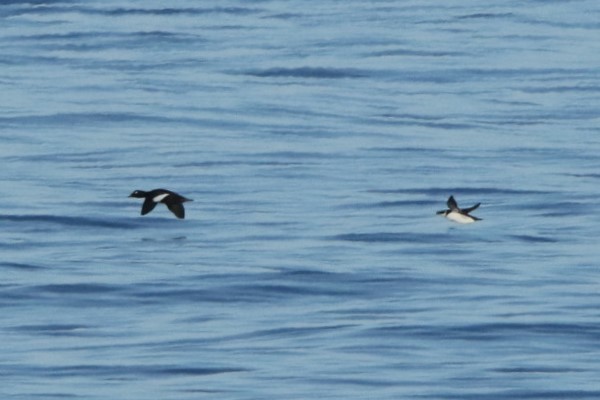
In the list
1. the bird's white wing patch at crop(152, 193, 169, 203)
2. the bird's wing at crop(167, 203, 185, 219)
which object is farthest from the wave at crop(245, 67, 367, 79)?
the bird's wing at crop(167, 203, 185, 219)

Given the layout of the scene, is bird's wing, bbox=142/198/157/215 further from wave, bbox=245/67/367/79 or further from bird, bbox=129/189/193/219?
wave, bbox=245/67/367/79

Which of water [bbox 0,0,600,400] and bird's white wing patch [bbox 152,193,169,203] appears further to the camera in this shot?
bird's white wing patch [bbox 152,193,169,203]

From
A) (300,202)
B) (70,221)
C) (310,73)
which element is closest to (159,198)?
(70,221)

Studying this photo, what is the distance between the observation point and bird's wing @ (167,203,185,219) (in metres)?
24.3

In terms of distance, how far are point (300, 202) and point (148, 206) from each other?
2845 millimetres

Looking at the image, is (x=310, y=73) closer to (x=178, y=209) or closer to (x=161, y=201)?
(x=161, y=201)

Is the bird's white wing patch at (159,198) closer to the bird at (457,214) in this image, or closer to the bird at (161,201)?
the bird at (161,201)

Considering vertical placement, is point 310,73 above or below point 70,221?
above

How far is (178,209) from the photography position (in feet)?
79.9

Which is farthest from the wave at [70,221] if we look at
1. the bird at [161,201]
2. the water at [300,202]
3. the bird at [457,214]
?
the bird at [457,214]

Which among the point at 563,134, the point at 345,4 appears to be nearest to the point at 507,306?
the point at 563,134

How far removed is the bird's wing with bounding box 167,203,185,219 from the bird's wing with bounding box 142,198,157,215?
0.19 m

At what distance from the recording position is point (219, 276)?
21.5 metres

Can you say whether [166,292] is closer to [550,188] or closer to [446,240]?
[446,240]
